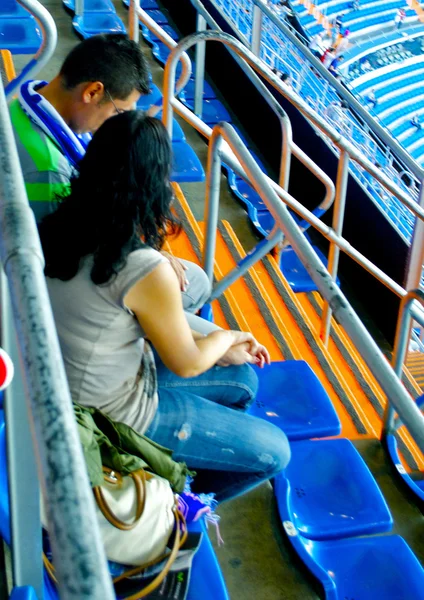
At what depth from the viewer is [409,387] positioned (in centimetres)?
394

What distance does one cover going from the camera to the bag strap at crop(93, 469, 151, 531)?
1.14 meters

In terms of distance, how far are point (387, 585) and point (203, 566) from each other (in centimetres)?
53

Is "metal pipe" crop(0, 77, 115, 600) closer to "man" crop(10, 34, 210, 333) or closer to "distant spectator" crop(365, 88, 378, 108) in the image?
"man" crop(10, 34, 210, 333)

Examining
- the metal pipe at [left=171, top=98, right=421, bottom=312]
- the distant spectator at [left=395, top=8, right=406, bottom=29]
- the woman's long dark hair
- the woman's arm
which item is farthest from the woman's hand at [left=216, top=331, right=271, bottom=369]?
the distant spectator at [left=395, top=8, right=406, bottom=29]

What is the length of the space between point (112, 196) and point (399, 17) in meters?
17.5

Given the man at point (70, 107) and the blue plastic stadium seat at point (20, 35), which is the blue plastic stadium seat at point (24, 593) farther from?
the blue plastic stadium seat at point (20, 35)

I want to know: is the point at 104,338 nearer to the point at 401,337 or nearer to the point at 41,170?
the point at 41,170

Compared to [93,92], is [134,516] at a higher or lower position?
lower

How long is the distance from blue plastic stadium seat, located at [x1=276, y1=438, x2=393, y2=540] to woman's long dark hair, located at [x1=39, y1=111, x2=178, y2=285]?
84cm

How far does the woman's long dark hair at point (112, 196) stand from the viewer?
1329 mm

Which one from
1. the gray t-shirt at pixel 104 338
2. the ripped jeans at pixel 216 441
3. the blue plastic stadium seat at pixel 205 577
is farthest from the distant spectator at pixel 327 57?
the blue plastic stadium seat at pixel 205 577

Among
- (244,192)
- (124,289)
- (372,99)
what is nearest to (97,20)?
(244,192)

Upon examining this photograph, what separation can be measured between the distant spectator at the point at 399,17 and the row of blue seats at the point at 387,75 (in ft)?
3.52

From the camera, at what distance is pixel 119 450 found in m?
1.27
